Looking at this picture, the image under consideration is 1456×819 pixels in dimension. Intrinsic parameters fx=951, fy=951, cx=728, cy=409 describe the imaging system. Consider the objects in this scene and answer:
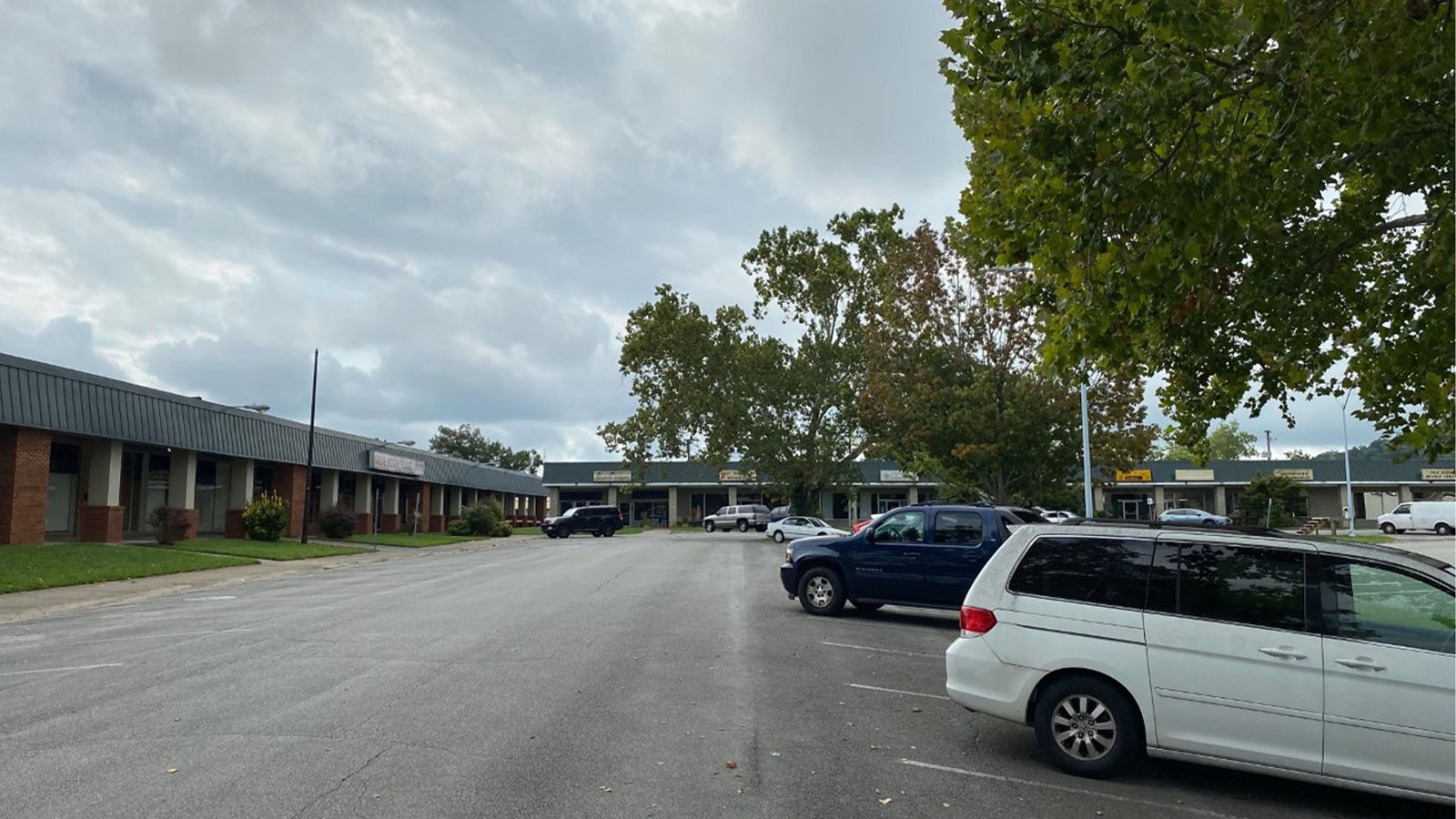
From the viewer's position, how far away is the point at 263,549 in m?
31.2

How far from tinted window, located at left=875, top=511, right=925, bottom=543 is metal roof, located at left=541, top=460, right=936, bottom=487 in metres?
48.6

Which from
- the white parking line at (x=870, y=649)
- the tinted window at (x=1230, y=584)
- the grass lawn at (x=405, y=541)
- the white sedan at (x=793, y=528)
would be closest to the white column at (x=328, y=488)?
the grass lawn at (x=405, y=541)

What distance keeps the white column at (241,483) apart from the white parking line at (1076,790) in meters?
36.0

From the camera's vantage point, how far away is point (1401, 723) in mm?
5445

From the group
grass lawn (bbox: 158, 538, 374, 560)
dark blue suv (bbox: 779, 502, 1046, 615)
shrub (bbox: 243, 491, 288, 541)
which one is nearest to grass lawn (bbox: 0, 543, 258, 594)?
grass lawn (bbox: 158, 538, 374, 560)

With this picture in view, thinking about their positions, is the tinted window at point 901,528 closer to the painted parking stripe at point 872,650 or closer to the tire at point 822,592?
the tire at point 822,592

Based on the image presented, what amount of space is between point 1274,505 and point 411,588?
1670 inches

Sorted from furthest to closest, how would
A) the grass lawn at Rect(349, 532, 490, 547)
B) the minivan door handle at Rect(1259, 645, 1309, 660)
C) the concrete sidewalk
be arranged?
the grass lawn at Rect(349, 532, 490, 547) < the concrete sidewalk < the minivan door handle at Rect(1259, 645, 1309, 660)

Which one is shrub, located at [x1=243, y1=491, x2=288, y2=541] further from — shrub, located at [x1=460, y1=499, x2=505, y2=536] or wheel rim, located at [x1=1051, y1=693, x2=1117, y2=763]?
A: wheel rim, located at [x1=1051, y1=693, x2=1117, y2=763]

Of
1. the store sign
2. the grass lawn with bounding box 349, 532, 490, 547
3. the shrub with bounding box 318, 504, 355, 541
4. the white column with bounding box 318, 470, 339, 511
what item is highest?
the store sign

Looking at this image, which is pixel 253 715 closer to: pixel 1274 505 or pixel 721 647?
pixel 721 647

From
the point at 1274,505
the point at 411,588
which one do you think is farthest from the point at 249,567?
the point at 1274,505

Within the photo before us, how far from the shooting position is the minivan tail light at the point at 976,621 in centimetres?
684

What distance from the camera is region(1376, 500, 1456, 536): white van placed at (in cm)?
4741
